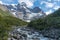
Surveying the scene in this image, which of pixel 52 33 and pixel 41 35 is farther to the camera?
pixel 41 35

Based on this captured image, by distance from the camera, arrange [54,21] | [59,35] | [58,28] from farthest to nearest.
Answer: [54,21] → [58,28] → [59,35]

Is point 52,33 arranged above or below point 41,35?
below

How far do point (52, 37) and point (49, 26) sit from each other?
276 inches

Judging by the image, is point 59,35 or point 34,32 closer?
point 59,35

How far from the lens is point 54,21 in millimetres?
75938

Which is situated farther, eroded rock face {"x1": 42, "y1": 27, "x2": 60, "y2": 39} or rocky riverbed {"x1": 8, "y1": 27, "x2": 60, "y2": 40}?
rocky riverbed {"x1": 8, "y1": 27, "x2": 60, "y2": 40}

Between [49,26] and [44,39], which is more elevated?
[49,26]

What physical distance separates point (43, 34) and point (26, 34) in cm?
638

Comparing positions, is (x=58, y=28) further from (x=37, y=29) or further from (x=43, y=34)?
(x=37, y=29)

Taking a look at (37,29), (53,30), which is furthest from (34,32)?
(53,30)

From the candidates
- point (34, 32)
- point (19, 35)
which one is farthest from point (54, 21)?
point (19, 35)

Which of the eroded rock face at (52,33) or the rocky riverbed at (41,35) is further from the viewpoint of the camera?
the rocky riverbed at (41,35)

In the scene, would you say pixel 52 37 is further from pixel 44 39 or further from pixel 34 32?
pixel 34 32

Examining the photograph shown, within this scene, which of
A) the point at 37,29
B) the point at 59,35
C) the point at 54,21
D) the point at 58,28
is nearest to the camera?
the point at 59,35
